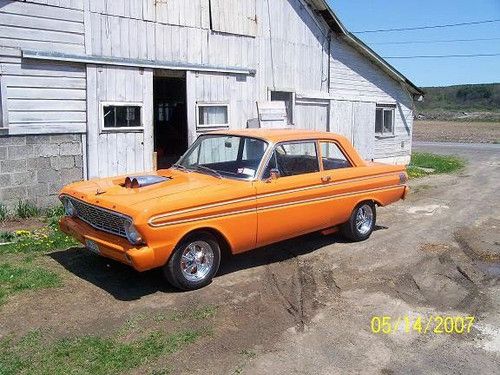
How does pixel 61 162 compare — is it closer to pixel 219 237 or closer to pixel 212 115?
pixel 212 115

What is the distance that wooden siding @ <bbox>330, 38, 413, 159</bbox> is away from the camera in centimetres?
1415

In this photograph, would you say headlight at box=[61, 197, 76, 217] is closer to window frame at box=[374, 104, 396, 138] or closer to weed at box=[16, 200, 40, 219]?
weed at box=[16, 200, 40, 219]

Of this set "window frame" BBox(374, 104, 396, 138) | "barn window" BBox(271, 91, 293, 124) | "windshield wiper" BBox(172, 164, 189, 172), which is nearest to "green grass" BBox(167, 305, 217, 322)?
"windshield wiper" BBox(172, 164, 189, 172)

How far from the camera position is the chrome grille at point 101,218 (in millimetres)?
4982

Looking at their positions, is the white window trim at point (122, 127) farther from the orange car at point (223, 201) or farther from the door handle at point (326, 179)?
the door handle at point (326, 179)

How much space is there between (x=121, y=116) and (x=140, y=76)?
85 centimetres

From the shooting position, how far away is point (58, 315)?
184 inches

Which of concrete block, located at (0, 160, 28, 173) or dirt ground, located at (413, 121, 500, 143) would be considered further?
dirt ground, located at (413, 121, 500, 143)

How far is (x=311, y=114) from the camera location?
1346 cm

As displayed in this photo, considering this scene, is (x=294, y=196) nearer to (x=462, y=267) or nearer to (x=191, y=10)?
(x=462, y=267)

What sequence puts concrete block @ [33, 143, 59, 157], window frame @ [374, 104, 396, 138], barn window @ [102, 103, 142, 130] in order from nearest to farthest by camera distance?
concrete block @ [33, 143, 59, 157], barn window @ [102, 103, 142, 130], window frame @ [374, 104, 396, 138]

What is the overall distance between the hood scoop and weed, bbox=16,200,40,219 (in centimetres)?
345

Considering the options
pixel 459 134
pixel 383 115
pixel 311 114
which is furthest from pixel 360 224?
pixel 459 134

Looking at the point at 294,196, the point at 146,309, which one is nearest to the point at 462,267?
the point at 294,196
